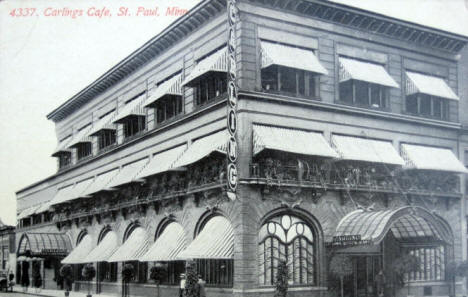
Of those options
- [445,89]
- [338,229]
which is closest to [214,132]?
[338,229]

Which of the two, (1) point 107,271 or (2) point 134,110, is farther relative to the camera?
(1) point 107,271

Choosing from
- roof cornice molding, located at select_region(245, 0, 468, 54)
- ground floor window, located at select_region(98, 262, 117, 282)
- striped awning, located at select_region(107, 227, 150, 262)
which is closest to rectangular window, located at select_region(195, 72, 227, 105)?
roof cornice molding, located at select_region(245, 0, 468, 54)

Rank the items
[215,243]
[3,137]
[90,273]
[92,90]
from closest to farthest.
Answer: [3,137] → [215,243] → [90,273] → [92,90]

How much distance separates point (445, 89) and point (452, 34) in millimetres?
2894

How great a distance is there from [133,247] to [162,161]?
17.2ft

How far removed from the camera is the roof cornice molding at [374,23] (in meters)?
30.4

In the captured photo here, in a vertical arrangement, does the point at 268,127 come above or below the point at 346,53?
below

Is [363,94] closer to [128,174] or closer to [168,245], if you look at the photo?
[168,245]

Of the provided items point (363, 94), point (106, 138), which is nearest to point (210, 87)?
point (363, 94)

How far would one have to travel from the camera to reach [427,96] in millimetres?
34500

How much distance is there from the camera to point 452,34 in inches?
1364

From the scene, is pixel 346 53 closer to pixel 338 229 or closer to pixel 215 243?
pixel 338 229

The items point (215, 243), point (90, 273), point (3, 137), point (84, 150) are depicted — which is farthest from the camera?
point (84, 150)

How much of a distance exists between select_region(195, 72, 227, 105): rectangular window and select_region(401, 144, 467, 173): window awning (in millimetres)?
9651
